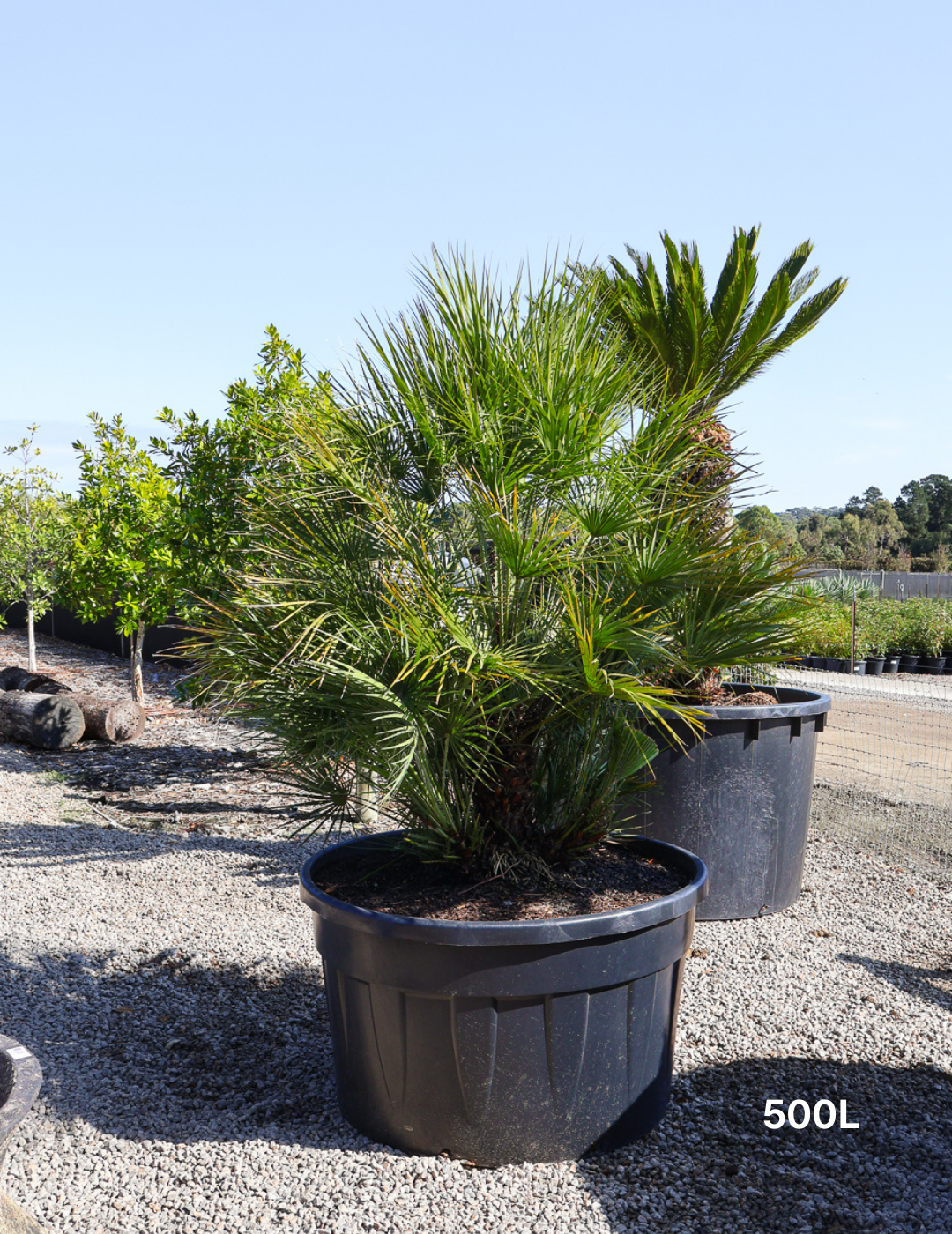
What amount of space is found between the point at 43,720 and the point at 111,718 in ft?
1.69

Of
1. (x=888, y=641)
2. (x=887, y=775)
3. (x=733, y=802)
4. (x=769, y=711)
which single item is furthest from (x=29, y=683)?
(x=888, y=641)

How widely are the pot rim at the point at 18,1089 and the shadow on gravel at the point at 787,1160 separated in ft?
4.52

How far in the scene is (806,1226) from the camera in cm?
204

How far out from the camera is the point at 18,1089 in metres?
1.29

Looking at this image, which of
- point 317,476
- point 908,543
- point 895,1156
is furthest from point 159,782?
point 908,543

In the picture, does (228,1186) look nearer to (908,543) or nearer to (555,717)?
(555,717)

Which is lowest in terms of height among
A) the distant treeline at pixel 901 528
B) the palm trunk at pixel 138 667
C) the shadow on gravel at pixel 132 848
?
the shadow on gravel at pixel 132 848

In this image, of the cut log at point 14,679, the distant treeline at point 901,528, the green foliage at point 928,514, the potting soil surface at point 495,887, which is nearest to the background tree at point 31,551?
the cut log at point 14,679

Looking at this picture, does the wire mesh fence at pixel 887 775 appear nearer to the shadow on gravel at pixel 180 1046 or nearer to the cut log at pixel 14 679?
the shadow on gravel at pixel 180 1046

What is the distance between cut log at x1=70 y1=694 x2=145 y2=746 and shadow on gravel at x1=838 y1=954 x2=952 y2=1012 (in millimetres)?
6089

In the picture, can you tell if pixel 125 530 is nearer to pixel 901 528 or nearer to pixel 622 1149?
pixel 622 1149

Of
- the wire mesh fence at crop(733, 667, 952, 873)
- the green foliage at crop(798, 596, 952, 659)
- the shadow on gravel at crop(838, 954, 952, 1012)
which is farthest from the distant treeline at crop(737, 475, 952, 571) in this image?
the shadow on gravel at crop(838, 954, 952, 1012)

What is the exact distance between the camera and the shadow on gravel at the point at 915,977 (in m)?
3.21

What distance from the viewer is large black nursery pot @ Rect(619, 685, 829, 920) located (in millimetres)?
3955
